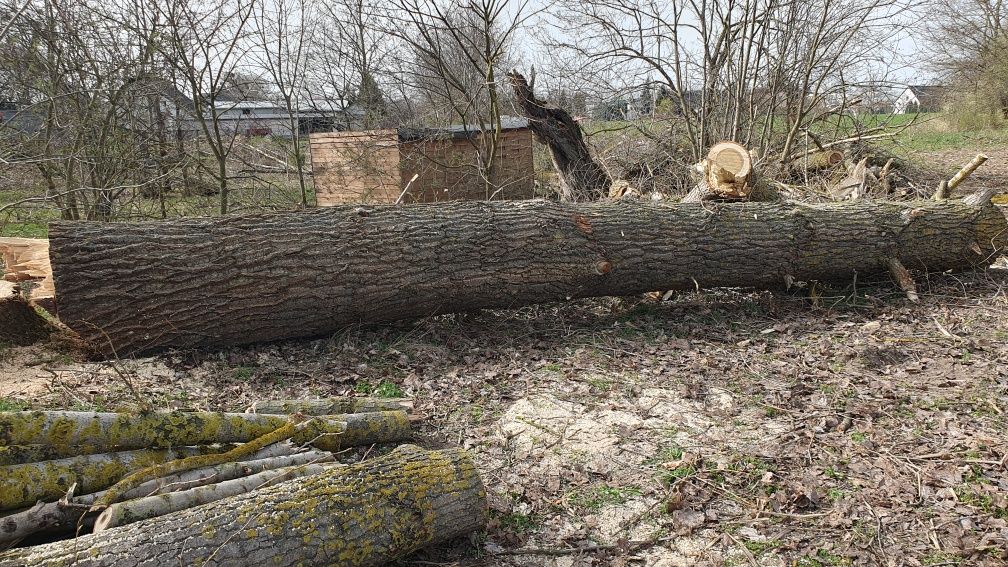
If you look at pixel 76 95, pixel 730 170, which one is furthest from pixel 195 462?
pixel 76 95

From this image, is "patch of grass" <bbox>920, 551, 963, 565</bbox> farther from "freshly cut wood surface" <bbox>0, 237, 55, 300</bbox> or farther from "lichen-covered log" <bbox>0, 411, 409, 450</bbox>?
"freshly cut wood surface" <bbox>0, 237, 55, 300</bbox>

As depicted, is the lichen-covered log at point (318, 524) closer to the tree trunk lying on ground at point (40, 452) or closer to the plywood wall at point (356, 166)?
the tree trunk lying on ground at point (40, 452)

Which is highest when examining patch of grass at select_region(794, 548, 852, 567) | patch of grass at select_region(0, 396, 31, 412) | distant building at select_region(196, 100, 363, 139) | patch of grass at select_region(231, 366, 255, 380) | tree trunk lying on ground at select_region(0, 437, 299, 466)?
distant building at select_region(196, 100, 363, 139)

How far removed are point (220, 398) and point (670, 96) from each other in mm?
7974

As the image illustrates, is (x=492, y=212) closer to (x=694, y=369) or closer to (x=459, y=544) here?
(x=694, y=369)

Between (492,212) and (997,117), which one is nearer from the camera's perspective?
(492,212)

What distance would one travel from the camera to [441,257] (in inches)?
211

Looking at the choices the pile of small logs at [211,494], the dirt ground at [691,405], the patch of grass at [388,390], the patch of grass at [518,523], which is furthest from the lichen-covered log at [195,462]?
the patch of grass at [388,390]

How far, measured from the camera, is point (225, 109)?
8680 mm

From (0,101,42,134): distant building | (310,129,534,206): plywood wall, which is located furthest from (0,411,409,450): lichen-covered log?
(0,101,42,134): distant building

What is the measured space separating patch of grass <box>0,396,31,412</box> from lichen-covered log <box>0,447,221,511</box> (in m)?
1.63

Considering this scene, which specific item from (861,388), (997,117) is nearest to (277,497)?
(861,388)

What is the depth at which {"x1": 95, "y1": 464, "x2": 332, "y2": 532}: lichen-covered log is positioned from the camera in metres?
2.38

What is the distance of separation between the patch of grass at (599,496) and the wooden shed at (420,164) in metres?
6.21
